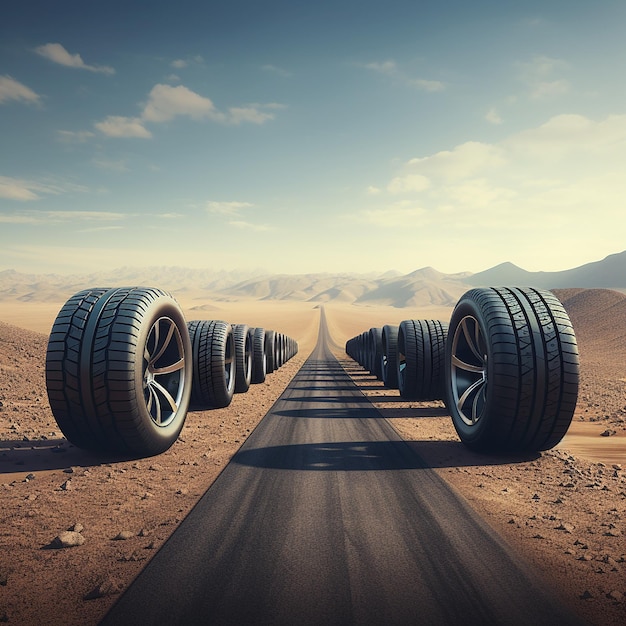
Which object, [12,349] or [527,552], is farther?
[12,349]

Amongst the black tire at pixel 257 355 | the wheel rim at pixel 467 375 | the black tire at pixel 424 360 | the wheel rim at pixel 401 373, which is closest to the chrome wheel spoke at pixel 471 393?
the wheel rim at pixel 467 375

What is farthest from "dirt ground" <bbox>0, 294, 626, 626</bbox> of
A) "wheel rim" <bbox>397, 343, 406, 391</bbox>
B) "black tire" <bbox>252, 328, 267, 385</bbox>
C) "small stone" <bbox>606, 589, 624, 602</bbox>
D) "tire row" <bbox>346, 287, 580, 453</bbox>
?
"black tire" <bbox>252, 328, 267, 385</bbox>

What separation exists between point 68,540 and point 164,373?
132 inches

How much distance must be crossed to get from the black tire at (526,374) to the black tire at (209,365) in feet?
17.7

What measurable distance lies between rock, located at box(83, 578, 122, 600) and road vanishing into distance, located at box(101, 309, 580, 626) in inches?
3.9

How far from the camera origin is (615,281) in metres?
173

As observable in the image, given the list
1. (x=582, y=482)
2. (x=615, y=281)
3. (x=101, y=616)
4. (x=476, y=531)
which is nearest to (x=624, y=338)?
(x=582, y=482)

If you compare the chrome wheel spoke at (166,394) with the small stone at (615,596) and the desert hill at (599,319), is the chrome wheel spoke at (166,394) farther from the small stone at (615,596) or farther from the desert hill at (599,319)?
the desert hill at (599,319)

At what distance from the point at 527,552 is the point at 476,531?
0.42 m

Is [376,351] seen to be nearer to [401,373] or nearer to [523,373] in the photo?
[401,373]

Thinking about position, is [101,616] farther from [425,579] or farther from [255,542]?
[425,579]

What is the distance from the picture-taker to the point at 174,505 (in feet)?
14.0

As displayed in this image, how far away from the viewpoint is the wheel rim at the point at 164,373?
610 cm

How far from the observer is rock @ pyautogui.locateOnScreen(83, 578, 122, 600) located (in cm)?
275
